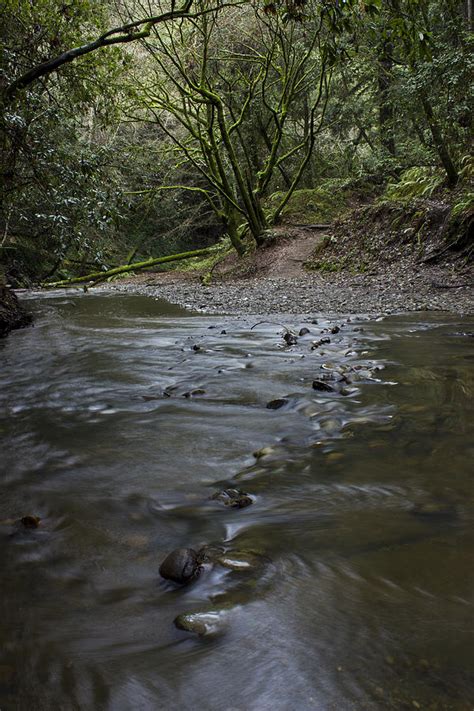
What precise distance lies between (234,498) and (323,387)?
1.73m

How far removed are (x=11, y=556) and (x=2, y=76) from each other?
252 inches

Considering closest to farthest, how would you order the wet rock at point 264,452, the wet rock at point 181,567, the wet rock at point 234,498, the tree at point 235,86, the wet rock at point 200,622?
the wet rock at point 200,622 → the wet rock at point 181,567 → the wet rock at point 234,498 → the wet rock at point 264,452 → the tree at point 235,86

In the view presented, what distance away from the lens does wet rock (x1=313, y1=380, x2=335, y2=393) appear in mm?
3773

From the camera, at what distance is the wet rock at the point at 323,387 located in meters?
3.77

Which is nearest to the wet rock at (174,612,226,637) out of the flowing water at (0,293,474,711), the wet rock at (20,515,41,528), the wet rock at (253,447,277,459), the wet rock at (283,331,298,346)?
the flowing water at (0,293,474,711)

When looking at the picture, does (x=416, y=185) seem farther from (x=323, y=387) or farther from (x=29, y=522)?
(x=29, y=522)

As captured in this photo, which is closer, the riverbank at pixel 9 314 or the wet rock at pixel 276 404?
the wet rock at pixel 276 404

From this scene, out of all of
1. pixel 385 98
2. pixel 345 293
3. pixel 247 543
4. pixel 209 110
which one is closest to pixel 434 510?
pixel 247 543

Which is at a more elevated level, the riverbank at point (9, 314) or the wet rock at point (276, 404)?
the riverbank at point (9, 314)

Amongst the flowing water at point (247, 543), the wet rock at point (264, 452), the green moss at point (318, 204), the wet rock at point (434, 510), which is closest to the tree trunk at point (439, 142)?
the green moss at point (318, 204)

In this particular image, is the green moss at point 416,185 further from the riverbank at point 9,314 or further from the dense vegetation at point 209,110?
the riverbank at point 9,314

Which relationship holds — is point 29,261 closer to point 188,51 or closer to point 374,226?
point 188,51

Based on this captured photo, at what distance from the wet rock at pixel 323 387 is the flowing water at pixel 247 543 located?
0.16 feet

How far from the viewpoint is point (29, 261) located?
61.5 ft
